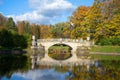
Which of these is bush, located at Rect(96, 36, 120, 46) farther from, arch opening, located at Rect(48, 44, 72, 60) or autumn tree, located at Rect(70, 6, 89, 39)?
arch opening, located at Rect(48, 44, 72, 60)

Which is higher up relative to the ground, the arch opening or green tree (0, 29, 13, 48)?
green tree (0, 29, 13, 48)

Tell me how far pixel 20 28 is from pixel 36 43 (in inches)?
1391

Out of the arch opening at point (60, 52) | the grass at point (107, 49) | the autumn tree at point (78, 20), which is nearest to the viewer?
the arch opening at point (60, 52)

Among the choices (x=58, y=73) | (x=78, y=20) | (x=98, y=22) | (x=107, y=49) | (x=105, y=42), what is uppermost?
(x=78, y=20)

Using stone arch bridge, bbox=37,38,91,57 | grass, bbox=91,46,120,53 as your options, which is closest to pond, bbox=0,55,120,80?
grass, bbox=91,46,120,53

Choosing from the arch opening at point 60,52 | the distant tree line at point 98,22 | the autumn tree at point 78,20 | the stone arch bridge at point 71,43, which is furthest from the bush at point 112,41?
the arch opening at point 60,52

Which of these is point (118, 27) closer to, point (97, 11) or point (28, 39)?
point (97, 11)

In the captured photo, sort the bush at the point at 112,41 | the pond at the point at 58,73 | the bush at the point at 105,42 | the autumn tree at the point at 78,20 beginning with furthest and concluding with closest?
the autumn tree at the point at 78,20, the bush at the point at 105,42, the bush at the point at 112,41, the pond at the point at 58,73

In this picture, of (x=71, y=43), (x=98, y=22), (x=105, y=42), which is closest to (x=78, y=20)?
(x=71, y=43)

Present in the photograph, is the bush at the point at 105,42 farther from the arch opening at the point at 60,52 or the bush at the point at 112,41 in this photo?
the arch opening at the point at 60,52

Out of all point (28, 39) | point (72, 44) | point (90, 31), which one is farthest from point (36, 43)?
point (90, 31)

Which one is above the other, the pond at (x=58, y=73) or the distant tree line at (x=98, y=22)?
the distant tree line at (x=98, y=22)

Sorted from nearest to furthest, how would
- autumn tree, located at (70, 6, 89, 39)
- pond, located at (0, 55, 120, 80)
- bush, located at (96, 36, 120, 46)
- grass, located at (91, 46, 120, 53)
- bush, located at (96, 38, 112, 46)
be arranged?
pond, located at (0, 55, 120, 80), grass, located at (91, 46, 120, 53), bush, located at (96, 36, 120, 46), bush, located at (96, 38, 112, 46), autumn tree, located at (70, 6, 89, 39)

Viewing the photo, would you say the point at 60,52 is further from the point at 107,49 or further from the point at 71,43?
the point at 107,49
